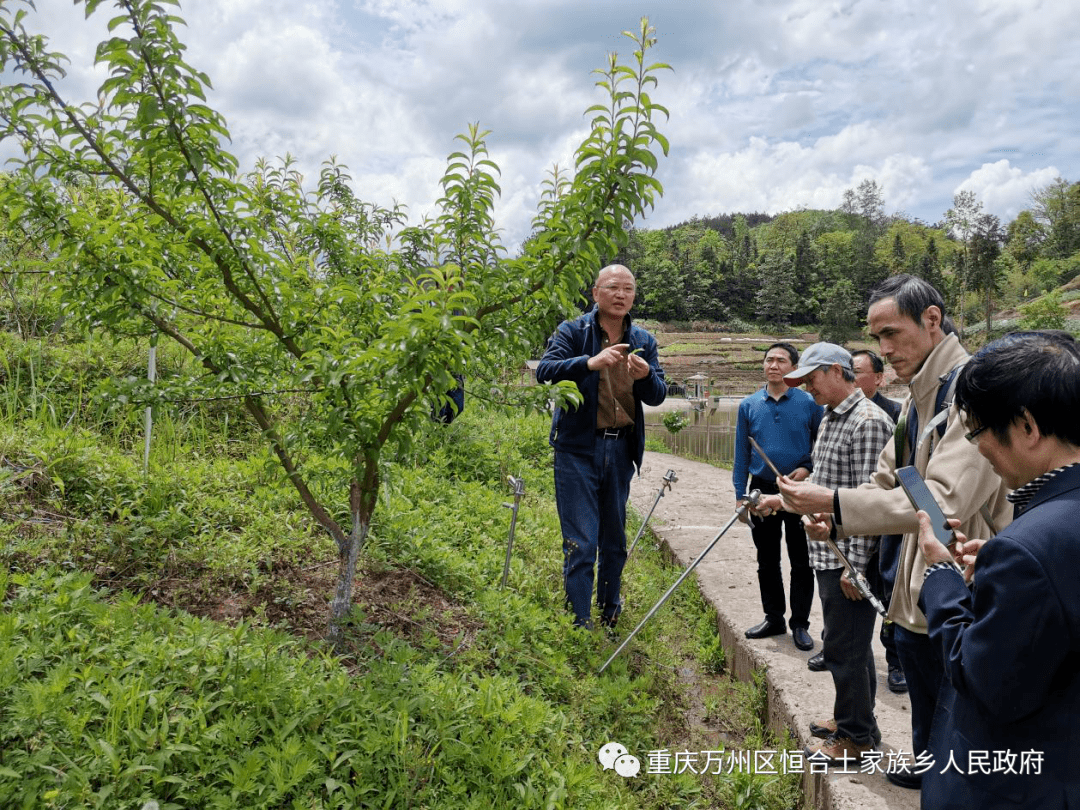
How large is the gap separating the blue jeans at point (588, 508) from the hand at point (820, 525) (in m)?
1.53

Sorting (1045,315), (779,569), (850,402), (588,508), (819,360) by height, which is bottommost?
(779,569)

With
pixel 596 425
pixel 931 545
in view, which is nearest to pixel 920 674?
pixel 931 545

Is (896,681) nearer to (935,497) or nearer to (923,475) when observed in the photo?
(923,475)

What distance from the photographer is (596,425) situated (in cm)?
410

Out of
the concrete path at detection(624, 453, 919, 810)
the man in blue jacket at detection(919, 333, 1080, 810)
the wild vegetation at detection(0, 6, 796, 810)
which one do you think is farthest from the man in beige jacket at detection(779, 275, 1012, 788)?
the wild vegetation at detection(0, 6, 796, 810)

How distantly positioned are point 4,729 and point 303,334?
1757 millimetres

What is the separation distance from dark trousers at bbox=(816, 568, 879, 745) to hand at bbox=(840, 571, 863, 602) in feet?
0.10

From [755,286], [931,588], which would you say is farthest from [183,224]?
[755,286]

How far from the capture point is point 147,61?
2.20 m

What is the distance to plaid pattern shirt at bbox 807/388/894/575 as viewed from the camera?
139 inches

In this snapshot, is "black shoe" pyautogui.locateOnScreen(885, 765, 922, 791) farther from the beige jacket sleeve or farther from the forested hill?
the forested hill

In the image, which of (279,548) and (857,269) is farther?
(857,269)

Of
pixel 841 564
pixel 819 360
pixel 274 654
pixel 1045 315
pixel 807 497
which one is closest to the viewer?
pixel 807 497

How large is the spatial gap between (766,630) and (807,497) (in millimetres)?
2339
